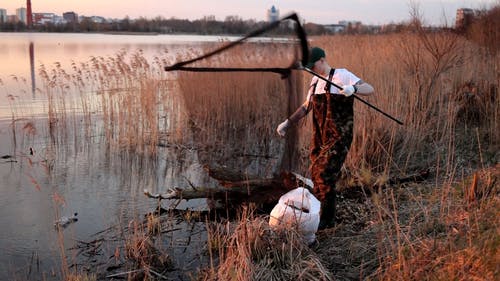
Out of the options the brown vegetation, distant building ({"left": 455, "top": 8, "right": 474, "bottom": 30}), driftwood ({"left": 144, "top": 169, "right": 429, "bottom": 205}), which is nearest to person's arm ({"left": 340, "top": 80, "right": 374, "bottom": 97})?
the brown vegetation

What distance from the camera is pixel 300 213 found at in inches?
141

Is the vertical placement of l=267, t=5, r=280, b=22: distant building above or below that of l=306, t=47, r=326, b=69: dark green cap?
above

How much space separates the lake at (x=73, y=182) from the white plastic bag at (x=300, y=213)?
A: 927mm

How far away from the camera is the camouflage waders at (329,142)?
3.82m

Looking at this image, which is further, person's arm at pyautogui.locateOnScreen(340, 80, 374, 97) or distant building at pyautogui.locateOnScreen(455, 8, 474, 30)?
distant building at pyautogui.locateOnScreen(455, 8, 474, 30)

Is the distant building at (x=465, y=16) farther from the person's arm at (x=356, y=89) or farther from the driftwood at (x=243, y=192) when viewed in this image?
the person's arm at (x=356, y=89)

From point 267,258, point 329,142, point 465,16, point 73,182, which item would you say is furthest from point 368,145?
point 465,16

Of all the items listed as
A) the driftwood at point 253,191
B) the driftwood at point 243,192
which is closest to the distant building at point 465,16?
the driftwood at point 253,191

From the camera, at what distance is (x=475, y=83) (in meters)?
8.56

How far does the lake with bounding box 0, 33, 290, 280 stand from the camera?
13.9 feet

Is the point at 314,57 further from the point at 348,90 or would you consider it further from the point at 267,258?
the point at 267,258

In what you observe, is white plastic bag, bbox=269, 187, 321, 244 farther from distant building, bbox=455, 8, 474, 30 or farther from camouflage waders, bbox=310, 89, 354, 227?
distant building, bbox=455, 8, 474, 30

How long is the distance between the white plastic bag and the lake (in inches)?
36.5

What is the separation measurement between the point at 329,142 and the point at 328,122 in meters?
0.17
